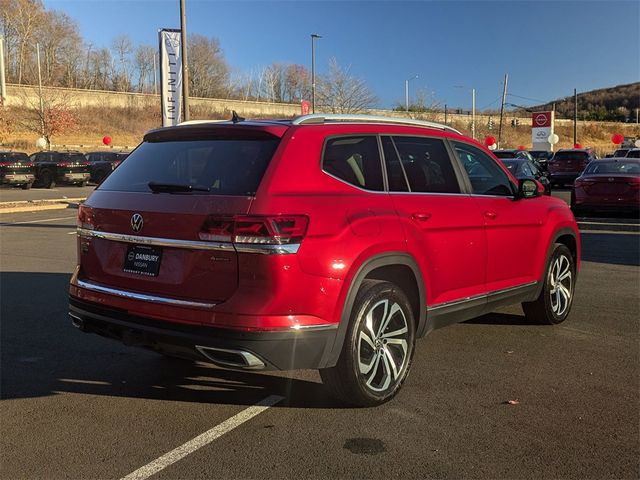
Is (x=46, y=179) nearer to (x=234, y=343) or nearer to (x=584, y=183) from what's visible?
(x=584, y=183)

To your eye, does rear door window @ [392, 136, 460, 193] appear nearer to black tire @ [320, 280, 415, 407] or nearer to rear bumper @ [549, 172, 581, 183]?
black tire @ [320, 280, 415, 407]

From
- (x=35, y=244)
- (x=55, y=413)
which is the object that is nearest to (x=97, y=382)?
(x=55, y=413)

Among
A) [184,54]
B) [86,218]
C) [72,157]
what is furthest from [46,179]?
[86,218]

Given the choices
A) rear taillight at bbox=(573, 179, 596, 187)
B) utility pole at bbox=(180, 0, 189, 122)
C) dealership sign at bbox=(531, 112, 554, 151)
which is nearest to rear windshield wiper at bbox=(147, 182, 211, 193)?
rear taillight at bbox=(573, 179, 596, 187)

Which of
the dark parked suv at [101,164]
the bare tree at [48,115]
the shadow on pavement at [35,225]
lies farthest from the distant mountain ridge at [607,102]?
the shadow on pavement at [35,225]

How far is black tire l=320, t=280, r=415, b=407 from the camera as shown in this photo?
382 cm

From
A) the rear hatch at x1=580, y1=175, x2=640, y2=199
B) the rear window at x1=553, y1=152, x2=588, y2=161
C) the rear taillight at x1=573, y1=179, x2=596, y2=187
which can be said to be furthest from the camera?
the rear window at x1=553, y1=152, x2=588, y2=161

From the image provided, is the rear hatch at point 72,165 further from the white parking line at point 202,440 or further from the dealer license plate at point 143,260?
the white parking line at point 202,440

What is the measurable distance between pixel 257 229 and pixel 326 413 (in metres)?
1.39

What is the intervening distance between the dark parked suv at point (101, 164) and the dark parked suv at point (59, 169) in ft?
1.54

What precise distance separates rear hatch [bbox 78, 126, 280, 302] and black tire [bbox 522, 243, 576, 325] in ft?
11.4

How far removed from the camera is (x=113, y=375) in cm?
470

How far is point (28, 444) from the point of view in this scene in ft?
11.7

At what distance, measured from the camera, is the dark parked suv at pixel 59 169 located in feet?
108
